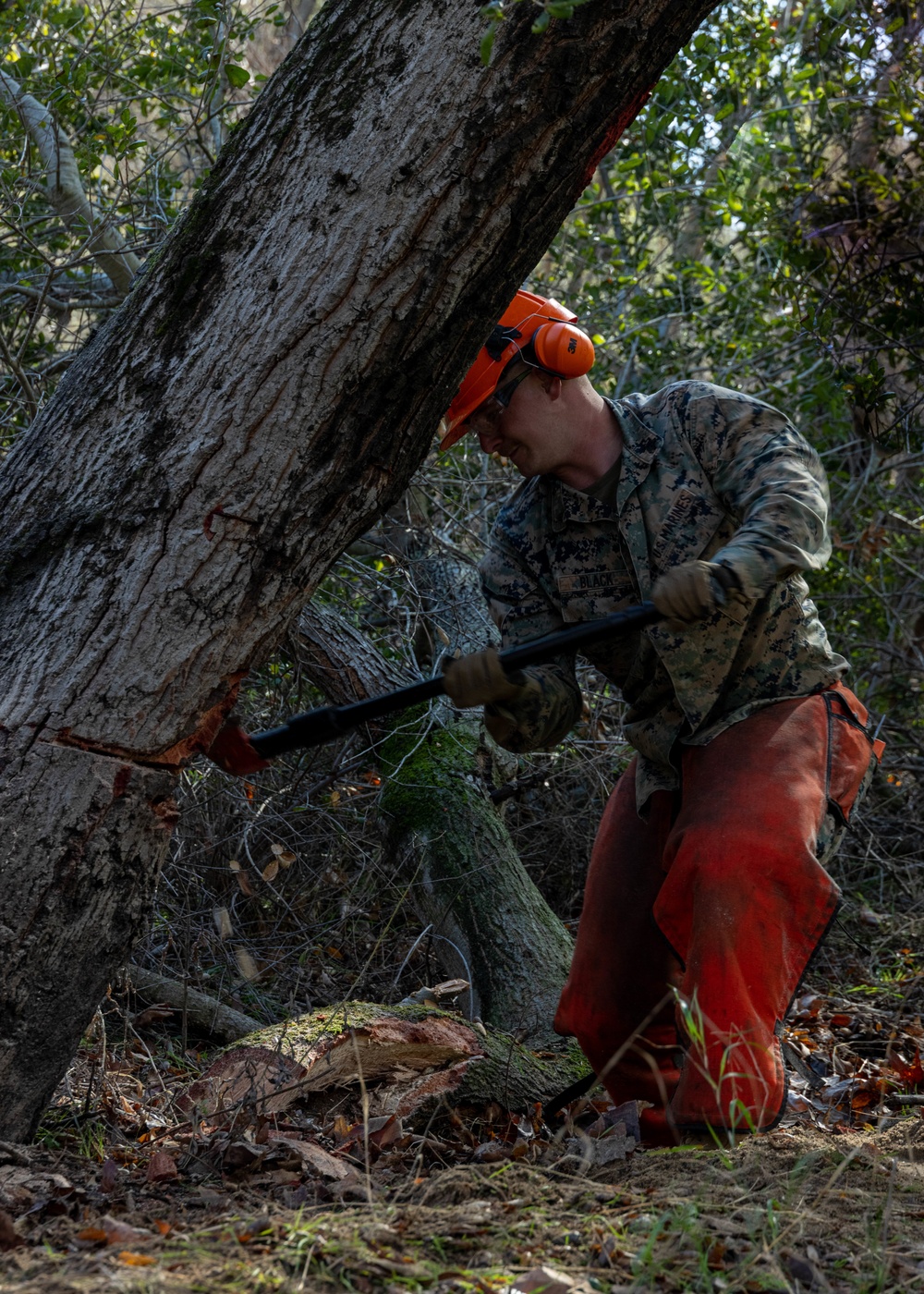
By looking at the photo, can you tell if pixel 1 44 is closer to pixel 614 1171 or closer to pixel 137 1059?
pixel 137 1059

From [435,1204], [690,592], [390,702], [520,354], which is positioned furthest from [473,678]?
[435,1204]

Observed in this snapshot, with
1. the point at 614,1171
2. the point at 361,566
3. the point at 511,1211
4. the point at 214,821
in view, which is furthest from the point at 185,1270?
the point at 361,566

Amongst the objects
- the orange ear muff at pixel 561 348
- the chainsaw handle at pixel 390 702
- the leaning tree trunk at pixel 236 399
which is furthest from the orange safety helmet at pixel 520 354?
the chainsaw handle at pixel 390 702

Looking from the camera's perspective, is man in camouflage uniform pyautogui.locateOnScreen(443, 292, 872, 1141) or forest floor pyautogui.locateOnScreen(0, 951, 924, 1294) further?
man in camouflage uniform pyautogui.locateOnScreen(443, 292, 872, 1141)

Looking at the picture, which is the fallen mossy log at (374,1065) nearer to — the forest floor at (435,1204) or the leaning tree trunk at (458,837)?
the forest floor at (435,1204)

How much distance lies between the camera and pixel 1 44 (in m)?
5.48

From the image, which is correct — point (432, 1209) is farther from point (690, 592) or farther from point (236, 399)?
point (236, 399)

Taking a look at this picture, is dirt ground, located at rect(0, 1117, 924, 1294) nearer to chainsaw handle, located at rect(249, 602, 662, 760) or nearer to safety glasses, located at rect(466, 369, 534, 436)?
chainsaw handle, located at rect(249, 602, 662, 760)

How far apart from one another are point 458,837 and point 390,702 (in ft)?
5.78

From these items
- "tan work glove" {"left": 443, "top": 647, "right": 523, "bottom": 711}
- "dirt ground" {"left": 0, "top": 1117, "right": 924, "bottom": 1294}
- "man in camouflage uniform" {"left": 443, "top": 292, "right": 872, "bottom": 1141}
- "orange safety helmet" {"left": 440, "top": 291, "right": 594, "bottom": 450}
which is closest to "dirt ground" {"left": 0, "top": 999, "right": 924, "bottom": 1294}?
"dirt ground" {"left": 0, "top": 1117, "right": 924, "bottom": 1294}

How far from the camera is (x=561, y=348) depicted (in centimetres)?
309

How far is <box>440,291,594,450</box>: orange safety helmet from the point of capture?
3.09m

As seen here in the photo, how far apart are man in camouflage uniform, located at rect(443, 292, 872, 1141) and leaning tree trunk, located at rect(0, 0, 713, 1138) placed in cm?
73

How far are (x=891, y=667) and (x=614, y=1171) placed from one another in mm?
5153
